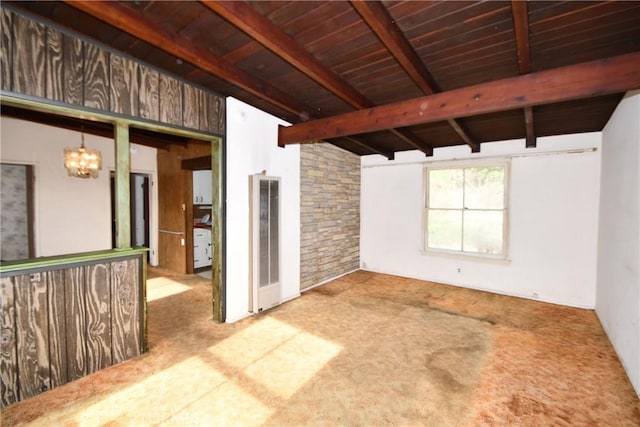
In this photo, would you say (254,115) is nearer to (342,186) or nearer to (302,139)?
(302,139)

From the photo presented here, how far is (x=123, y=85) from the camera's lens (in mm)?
2486

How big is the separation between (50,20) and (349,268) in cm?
517

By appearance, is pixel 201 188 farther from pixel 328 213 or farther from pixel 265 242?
pixel 265 242

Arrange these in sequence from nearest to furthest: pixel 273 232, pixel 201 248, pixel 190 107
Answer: pixel 190 107 < pixel 273 232 < pixel 201 248

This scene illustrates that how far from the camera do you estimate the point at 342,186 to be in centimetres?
551

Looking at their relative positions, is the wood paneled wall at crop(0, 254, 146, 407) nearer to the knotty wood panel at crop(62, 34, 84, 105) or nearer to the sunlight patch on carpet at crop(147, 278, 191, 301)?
the knotty wood panel at crop(62, 34, 84, 105)

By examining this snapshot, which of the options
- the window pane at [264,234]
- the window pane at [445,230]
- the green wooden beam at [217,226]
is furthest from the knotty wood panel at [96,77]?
the window pane at [445,230]

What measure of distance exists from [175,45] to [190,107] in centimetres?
80

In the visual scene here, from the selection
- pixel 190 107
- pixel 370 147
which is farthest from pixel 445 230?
pixel 190 107

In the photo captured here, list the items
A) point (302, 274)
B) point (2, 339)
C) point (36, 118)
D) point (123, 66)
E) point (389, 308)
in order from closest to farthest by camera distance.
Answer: point (2, 339), point (123, 66), point (389, 308), point (36, 118), point (302, 274)

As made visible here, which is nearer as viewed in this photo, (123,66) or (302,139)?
(123,66)

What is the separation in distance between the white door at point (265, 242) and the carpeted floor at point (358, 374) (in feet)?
0.82

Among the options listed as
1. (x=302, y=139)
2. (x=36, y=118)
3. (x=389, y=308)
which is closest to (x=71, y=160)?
(x=36, y=118)

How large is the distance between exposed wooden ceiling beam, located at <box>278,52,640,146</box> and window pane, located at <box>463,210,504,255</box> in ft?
8.98
